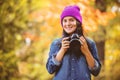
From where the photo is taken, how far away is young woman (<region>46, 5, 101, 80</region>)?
226 centimetres

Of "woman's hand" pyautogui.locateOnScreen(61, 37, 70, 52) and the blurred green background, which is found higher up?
"woman's hand" pyautogui.locateOnScreen(61, 37, 70, 52)

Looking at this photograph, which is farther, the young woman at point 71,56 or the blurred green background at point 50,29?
the blurred green background at point 50,29

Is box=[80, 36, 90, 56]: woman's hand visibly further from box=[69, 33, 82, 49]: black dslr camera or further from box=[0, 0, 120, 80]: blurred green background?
box=[0, 0, 120, 80]: blurred green background

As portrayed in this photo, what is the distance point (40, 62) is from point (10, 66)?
253cm

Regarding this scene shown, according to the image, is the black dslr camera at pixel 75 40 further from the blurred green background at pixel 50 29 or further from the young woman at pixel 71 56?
the blurred green background at pixel 50 29

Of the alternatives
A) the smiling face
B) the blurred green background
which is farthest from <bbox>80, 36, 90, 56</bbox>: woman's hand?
the blurred green background

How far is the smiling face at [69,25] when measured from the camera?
7.49 feet

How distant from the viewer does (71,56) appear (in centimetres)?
230

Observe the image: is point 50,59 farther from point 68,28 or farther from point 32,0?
point 32,0

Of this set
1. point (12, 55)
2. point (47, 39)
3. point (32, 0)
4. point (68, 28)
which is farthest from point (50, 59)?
point (47, 39)

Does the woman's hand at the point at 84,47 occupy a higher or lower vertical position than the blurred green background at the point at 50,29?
higher

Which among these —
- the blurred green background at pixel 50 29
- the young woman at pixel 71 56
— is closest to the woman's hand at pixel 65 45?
the young woman at pixel 71 56

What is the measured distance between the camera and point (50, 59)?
2303 mm

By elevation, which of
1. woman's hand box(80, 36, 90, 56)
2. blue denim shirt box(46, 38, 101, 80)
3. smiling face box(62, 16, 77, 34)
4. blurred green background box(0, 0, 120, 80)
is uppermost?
smiling face box(62, 16, 77, 34)
